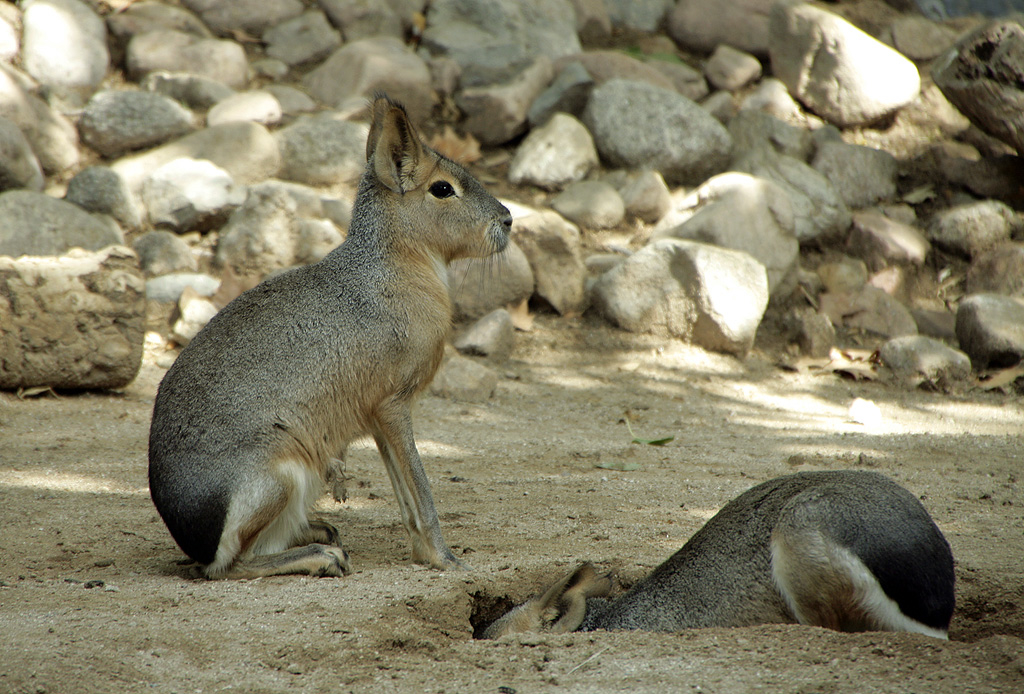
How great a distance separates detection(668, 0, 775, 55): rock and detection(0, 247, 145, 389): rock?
24.1 feet

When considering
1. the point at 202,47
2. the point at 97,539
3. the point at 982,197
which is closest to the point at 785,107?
the point at 982,197

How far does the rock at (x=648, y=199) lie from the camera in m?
8.69

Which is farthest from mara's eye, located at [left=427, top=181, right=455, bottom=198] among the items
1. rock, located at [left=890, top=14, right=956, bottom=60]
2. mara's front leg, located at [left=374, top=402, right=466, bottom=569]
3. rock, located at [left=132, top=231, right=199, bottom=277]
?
rock, located at [left=890, top=14, right=956, bottom=60]

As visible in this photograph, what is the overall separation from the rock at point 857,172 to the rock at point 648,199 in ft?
5.83

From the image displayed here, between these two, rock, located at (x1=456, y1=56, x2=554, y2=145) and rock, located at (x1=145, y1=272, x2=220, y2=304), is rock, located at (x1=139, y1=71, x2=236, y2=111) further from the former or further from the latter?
rock, located at (x1=145, y1=272, x2=220, y2=304)

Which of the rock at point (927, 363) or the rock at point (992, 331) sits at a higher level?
the rock at point (992, 331)

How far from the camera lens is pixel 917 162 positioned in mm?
9617

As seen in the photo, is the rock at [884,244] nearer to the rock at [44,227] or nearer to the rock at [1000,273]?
the rock at [1000,273]

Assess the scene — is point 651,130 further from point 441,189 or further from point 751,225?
point 441,189

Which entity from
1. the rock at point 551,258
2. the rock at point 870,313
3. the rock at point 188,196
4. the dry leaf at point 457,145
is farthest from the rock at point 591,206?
the rock at point 188,196

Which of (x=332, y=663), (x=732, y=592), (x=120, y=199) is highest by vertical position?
(x=732, y=592)

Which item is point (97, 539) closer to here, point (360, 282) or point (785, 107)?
point (360, 282)

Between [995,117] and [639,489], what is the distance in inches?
225

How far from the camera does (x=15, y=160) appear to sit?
700cm
